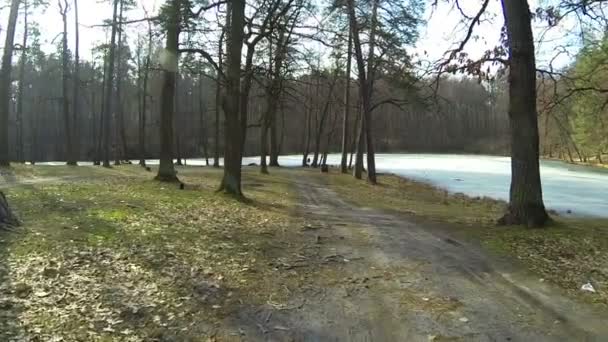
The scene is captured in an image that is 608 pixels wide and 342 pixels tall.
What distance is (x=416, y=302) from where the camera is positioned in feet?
19.0

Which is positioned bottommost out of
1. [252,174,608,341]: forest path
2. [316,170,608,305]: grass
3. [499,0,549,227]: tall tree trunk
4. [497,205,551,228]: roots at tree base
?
[252,174,608,341]: forest path

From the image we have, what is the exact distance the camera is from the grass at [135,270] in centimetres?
495

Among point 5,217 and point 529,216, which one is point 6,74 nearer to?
point 5,217

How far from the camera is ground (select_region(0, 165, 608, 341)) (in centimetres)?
498

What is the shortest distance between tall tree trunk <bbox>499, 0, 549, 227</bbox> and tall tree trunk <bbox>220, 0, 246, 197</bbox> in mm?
7095

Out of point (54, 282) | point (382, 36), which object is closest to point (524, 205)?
point (54, 282)

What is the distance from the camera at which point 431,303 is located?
5.76 meters

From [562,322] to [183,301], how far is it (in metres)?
3.77

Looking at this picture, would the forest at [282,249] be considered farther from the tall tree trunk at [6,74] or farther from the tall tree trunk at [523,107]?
the tall tree trunk at [6,74]

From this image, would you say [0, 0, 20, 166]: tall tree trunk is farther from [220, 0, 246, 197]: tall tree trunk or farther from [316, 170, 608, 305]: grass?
[316, 170, 608, 305]: grass

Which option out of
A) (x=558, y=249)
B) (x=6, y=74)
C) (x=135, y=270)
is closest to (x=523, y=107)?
(x=558, y=249)

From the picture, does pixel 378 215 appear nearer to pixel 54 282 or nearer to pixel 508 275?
pixel 508 275

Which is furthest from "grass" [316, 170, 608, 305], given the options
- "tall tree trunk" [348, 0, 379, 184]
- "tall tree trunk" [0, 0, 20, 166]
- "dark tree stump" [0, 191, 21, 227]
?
"tall tree trunk" [0, 0, 20, 166]

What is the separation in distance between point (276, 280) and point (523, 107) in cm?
605
